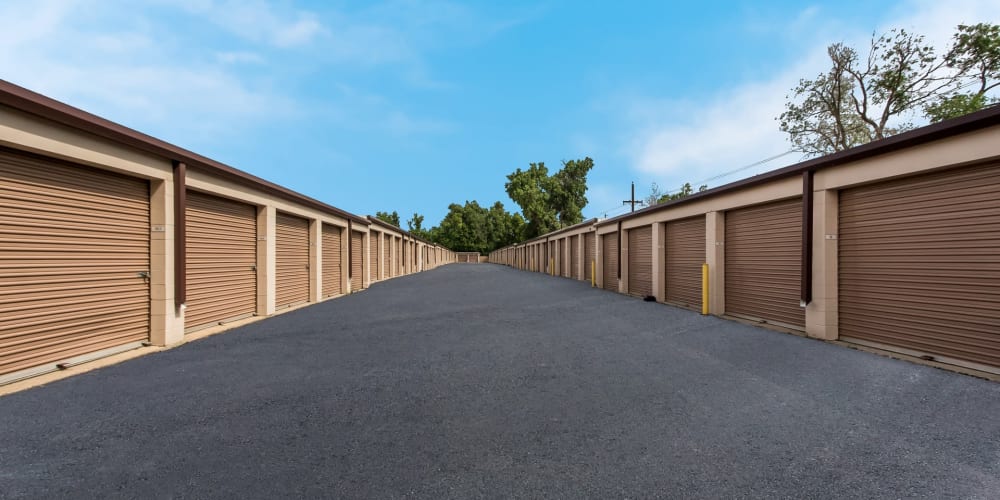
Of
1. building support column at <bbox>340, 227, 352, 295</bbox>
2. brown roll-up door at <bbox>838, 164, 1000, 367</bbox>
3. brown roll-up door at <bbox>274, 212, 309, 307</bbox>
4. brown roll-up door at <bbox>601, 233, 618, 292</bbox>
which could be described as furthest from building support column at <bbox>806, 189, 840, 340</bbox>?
building support column at <bbox>340, 227, 352, 295</bbox>

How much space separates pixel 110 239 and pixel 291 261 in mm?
5777

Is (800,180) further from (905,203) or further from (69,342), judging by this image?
(69,342)

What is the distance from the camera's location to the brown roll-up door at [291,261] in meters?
11.1

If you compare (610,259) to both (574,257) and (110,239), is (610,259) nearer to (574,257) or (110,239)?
(574,257)

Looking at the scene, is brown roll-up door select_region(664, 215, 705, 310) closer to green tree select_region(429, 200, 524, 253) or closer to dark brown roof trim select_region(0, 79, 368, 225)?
dark brown roof trim select_region(0, 79, 368, 225)

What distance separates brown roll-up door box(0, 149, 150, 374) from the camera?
5098 mm

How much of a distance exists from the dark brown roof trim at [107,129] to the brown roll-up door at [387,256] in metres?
14.5

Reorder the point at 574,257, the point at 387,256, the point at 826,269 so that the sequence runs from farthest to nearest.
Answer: the point at 574,257 < the point at 387,256 < the point at 826,269

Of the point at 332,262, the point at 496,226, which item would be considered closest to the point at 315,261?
the point at 332,262

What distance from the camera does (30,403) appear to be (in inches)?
167

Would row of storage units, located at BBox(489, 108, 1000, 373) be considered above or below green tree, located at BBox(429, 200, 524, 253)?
below

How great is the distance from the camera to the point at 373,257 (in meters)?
21.9

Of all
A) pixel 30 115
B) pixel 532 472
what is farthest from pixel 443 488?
pixel 30 115

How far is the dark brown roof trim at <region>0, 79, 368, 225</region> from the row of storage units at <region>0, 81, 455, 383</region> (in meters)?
0.02
